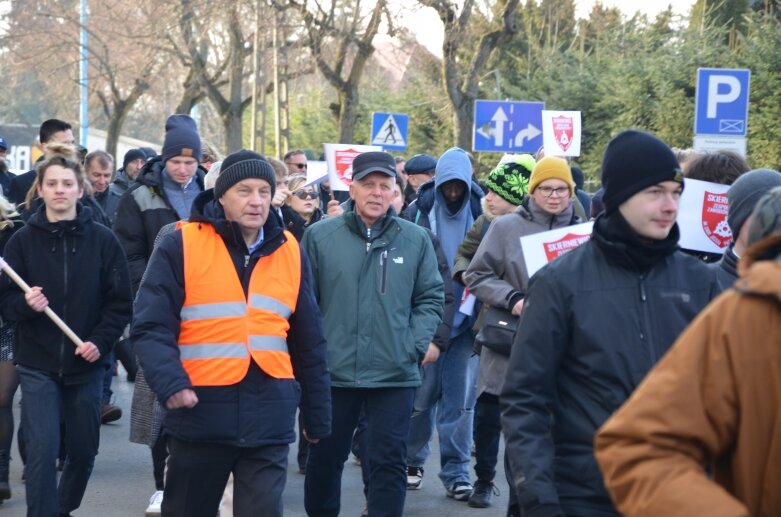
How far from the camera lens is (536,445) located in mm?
3740

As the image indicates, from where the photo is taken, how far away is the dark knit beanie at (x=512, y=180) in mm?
7738

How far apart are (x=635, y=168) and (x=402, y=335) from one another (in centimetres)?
287

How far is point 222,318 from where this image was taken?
5062 millimetres

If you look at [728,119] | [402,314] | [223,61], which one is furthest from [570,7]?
[402,314]

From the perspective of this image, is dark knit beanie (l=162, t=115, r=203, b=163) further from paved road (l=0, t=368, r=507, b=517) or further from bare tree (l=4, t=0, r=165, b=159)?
bare tree (l=4, t=0, r=165, b=159)

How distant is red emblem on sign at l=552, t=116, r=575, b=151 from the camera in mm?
15438

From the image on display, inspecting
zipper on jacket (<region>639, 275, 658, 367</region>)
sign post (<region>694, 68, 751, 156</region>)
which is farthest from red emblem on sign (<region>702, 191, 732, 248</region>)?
sign post (<region>694, 68, 751, 156</region>)

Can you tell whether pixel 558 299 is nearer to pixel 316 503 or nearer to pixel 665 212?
pixel 665 212

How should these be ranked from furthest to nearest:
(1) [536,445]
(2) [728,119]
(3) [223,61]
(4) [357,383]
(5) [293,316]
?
1. (3) [223,61]
2. (2) [728,119]
3. (4) [357,383]
4. (5) [293,316]
5. (1) [536,445]

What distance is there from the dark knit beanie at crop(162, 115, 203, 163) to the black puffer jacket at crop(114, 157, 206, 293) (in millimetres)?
176

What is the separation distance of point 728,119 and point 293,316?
892cm

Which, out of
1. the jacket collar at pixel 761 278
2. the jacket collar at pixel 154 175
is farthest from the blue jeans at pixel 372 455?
the jacket collar at pixel 761 278

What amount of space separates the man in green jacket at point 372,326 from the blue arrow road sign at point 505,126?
38.1 feet

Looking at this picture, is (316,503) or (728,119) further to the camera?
(728,119)
